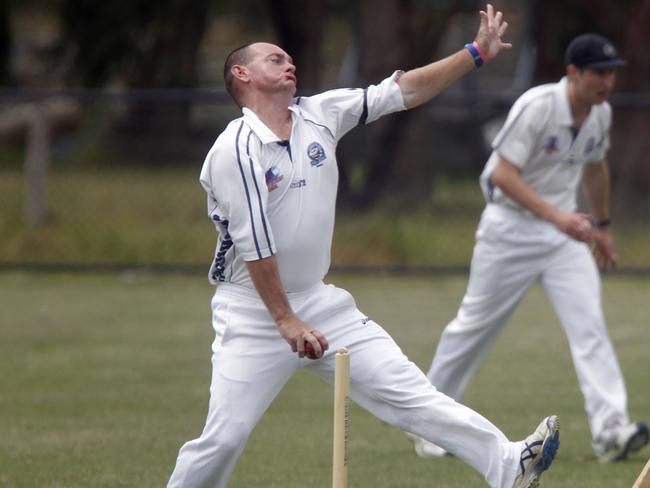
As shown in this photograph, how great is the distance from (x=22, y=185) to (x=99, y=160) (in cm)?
99

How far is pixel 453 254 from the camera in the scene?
1664cm

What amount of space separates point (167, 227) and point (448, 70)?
36.7 feet

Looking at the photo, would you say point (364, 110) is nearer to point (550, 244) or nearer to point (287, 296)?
point (287, 296)

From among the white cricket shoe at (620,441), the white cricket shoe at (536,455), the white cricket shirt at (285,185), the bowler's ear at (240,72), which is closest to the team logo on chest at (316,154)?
the white cricket shirt at (285,185)

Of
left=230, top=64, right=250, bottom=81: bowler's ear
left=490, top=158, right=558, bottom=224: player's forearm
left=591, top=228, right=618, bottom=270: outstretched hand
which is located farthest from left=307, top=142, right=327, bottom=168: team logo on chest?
left=591, top=228, right=618, bottom=270: outstretched hand

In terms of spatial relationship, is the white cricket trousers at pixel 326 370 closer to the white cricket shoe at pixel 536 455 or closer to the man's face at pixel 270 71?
the white cricket shoe at pixel 536 455

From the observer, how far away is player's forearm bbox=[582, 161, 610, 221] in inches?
328

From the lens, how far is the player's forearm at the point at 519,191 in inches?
297

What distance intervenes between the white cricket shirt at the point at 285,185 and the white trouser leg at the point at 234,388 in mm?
187

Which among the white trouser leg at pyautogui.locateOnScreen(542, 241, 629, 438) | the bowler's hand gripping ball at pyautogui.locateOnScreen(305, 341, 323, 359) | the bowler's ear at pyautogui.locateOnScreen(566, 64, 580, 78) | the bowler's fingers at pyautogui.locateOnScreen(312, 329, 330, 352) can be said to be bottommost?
the white trouser leg at pyautogui.locateOnScreen(542, 241, 629, 438)

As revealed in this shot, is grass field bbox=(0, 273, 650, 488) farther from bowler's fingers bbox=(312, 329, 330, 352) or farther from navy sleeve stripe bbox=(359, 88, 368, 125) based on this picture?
navy sleeve stripe bbox=(359, 88, 368, 125)

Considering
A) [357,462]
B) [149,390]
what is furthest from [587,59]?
[149,390]

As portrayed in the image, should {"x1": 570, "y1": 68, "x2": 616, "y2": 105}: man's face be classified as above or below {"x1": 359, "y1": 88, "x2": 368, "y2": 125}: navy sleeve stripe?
below

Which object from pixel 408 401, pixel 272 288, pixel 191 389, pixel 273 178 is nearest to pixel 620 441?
pixel 408 401
